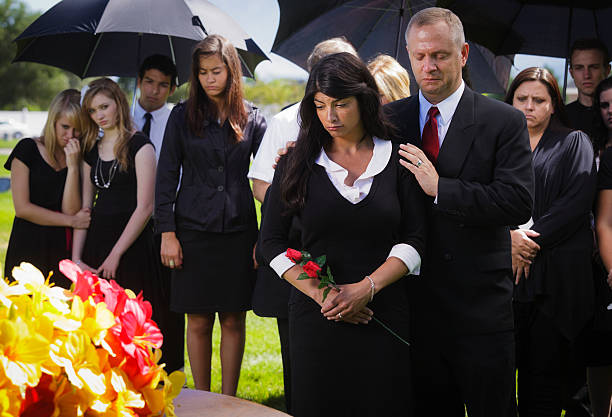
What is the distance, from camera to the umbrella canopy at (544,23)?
14.9 ft

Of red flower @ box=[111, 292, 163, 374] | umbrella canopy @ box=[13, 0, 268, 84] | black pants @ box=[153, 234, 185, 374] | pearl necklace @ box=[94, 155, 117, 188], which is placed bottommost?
black pants @ box=[153, 234, 185, 374]

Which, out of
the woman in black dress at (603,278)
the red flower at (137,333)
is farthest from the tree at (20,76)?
the red flower at (137,333)

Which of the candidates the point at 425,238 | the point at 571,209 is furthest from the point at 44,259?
the point at 571,209

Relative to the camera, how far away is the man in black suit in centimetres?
271

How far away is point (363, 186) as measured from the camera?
2742 millimetres

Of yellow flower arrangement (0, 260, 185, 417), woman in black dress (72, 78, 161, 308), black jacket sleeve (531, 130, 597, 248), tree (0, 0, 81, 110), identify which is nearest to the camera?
yellow flower arrangement (0, 260, 185, 417)

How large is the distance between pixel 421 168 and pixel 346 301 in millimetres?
601

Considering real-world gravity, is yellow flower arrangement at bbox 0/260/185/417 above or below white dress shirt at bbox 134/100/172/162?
below

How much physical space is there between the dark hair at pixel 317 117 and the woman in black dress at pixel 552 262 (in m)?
1.14

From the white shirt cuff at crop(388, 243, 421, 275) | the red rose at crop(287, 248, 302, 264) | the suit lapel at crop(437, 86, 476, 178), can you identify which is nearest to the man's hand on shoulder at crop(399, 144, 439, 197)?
the suit lapel at crop(437, 86, 476, 178)

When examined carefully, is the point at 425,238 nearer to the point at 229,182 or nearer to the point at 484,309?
the point at 484,309

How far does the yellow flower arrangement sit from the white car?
4634cm

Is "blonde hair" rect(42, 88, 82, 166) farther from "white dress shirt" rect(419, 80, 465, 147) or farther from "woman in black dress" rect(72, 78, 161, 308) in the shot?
"white dress shirt" rect(419, 80, 465, 147)

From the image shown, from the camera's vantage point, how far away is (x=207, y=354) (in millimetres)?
4359
